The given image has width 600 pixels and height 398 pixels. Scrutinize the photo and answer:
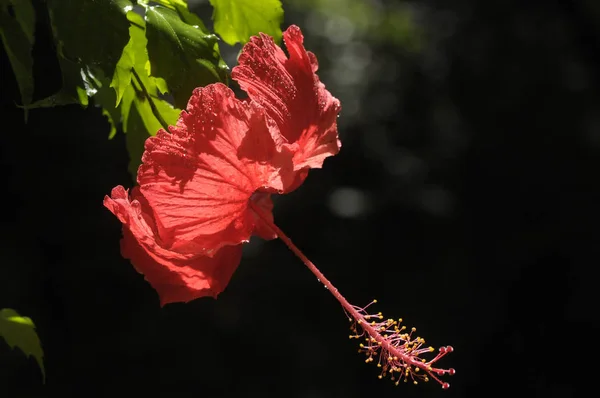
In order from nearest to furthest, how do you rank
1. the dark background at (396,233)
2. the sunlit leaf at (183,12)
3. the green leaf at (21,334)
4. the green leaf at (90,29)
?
the green leaf at (90,29)
the sunlit leaf at (183,12)
the green leaf at (21,334)
the dark background at (396,233)

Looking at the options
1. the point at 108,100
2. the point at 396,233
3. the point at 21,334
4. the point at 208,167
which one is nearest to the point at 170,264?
the point at 208,167

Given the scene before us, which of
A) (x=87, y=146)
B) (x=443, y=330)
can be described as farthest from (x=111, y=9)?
(x=443, y=330)

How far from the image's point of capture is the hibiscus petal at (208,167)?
0.71 m

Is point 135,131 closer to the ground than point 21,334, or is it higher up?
higher up

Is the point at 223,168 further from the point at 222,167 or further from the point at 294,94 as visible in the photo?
the point at 294,94

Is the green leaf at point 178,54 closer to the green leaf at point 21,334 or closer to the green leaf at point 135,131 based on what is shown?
the green leaf at point 135,131

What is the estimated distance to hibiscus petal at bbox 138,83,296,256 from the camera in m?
0.71

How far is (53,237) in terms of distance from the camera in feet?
11.6

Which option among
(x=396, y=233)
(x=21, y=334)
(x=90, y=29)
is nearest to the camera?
(x=90, y=29)

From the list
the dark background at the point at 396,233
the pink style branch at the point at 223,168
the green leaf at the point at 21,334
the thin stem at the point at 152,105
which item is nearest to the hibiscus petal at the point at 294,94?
the pink style branch at the point at 223,168

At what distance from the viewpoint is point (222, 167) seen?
0.74m

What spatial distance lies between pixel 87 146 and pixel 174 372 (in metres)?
1.08

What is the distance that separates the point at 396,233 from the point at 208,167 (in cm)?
350

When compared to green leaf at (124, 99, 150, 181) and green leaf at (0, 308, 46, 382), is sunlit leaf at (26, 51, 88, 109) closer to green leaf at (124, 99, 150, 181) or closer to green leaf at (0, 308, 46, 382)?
green leaf at (124, 99, 150, 181)
